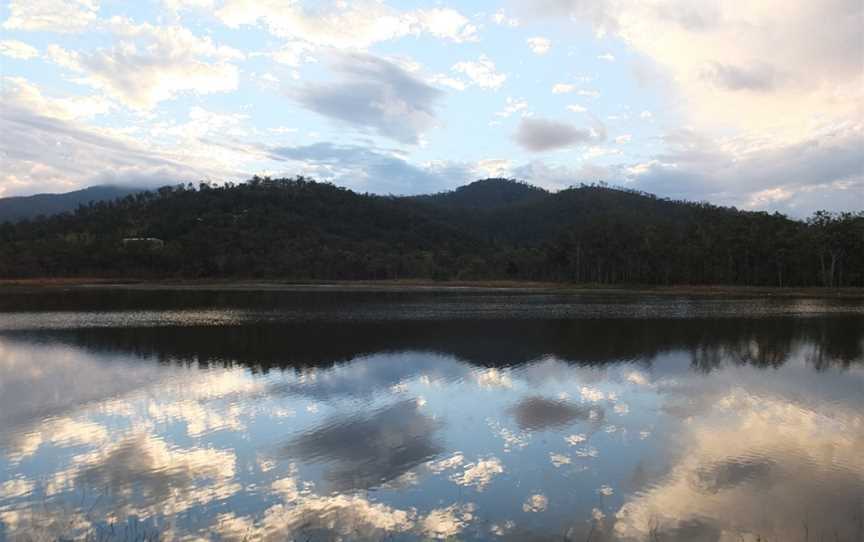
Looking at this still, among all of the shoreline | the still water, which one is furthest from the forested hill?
the still water

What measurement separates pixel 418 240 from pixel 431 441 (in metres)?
123

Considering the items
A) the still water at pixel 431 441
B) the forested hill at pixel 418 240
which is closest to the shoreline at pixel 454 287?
the forested hill at pixel 418 240

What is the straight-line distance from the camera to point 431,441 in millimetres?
10742

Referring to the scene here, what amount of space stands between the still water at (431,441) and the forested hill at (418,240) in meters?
59.8

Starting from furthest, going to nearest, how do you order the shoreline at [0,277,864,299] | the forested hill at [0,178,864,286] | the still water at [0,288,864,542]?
the forested hill at [0,178,864,286], the shoreline at [0,277,864,299], the still water at [0,288,864,542]

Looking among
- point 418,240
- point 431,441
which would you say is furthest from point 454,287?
point 431,441

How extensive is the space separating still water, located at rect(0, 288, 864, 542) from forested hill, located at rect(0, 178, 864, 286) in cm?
5982

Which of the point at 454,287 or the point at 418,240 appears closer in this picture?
the point at 454,287

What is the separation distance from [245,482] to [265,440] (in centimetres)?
224

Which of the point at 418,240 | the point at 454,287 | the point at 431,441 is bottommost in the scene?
the point at 454,287

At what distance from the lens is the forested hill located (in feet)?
253

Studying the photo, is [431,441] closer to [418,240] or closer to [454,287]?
[454,287]

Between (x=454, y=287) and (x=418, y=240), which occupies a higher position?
(x=418, y=240)

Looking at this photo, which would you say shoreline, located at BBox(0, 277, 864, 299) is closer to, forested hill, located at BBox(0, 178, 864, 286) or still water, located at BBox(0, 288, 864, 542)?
forested hill, located at BBox(0, 178, 864, 286)
